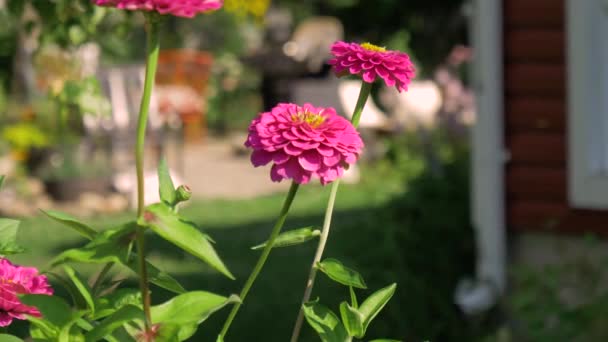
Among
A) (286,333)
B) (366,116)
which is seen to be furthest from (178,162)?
(286,333)

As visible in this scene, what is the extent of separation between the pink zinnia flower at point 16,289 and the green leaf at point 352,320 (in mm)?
313

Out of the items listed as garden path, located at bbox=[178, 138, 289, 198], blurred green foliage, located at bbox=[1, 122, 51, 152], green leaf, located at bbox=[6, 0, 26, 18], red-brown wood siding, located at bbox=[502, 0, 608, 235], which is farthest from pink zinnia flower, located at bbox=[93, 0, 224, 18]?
garden path, located at bbox=[178, 138, 289, 198]

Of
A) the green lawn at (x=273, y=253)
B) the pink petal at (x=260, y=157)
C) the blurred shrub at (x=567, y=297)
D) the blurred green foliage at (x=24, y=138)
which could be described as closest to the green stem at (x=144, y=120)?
the pink petal at (x=260, y=157)

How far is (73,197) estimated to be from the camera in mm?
10914

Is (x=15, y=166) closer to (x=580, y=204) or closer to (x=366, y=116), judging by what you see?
(x=366, y=116)

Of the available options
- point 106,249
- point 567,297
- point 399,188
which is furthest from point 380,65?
point 399,188

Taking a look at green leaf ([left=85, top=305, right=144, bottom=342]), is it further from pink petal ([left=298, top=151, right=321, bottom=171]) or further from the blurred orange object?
the blurred orange object

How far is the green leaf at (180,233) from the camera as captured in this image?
1.18m

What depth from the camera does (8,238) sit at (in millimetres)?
1509

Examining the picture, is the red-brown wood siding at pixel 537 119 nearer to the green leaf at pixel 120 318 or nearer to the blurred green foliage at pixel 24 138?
the green leaf at pixel 120 318

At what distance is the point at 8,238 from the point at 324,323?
40 centimetres

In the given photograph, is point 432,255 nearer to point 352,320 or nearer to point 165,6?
point 352,320

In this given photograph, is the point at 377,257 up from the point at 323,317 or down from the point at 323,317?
down

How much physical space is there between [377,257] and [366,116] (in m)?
9.13
